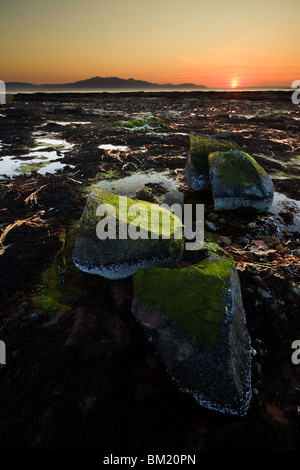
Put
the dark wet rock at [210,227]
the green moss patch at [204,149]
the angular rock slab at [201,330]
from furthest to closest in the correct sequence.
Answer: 1. the green moss patch at [204,149]
2. the dark wet rock at [210,227]
3. the angular rock slab at [201,330]

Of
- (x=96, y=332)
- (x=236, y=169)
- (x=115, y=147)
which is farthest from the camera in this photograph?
(x=115, y=147)

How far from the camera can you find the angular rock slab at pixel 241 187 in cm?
680

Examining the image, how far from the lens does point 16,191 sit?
8.39 metres

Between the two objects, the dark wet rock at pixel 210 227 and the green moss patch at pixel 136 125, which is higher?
the green moss patch at pixel 136 125

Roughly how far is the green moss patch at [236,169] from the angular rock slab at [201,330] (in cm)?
395

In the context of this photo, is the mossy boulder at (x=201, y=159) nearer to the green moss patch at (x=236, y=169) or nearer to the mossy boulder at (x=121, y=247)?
the green moss patch at (x=236, y=169)

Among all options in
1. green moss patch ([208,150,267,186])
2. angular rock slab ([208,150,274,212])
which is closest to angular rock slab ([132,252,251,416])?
angular rock slab ([208,150,274,212])

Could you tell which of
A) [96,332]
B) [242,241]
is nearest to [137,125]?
[242,241]

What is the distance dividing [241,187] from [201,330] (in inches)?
197

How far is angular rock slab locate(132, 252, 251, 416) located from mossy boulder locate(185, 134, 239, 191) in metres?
Answer: 5.38

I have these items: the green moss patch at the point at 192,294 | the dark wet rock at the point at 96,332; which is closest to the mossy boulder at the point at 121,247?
the green moss patch at the point at 192,294

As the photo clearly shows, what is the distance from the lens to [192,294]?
3.28 meters

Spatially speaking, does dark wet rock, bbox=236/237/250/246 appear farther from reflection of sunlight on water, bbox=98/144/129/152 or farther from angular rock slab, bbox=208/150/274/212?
reflection of sunlight on water, bbox=98/144/129/152

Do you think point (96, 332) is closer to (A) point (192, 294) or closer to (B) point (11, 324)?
(B) point (11, 324)
